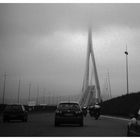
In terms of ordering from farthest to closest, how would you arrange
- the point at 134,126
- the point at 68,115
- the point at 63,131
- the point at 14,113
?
the point at 14,113 → the point at 68,115 → the point at 63,131 → the point at 134,126

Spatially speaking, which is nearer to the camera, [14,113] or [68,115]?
[68,115]

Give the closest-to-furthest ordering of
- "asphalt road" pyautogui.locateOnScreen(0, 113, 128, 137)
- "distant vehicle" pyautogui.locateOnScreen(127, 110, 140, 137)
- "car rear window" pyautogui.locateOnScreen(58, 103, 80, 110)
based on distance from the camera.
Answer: "distant vehicle" pyautogui.locateOnScreen(127, 110, 140, 137), "asphalt road" pyautogui.locateOnScreen(0, 113, 128, 137), "car rear window" pyautogui.locateOnScreen(58, 103, 80, 110)

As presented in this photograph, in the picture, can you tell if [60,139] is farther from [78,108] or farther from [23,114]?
[23,114]

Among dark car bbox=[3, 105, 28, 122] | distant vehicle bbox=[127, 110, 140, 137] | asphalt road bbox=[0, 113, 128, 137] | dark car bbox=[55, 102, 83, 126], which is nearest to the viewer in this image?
distant vehicle bbox=[127, 110, 140, 137]

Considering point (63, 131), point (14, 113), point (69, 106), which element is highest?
point (69, 106)

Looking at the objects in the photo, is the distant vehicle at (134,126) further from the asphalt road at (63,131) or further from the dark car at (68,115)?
the dark car at (68,115)

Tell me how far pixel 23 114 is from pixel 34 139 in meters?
16.7

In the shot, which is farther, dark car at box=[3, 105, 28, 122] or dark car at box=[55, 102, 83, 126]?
dark car at box=[3, 105, 28, 122]

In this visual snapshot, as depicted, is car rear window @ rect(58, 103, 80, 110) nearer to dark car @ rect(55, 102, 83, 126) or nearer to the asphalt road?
dark car @ rect(55, 102, 83, 126)

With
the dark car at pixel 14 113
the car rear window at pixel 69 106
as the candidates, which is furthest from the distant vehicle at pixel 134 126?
the dark car at pixel 14 113

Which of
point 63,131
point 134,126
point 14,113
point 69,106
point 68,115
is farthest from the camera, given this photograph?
point 14,113

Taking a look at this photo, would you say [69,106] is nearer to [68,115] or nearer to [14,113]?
[68,115]

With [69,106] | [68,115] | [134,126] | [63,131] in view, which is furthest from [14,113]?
[134,126]

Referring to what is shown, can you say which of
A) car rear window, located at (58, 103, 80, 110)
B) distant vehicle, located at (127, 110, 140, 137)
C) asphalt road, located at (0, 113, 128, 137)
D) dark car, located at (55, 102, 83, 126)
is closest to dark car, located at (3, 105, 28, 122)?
car rear window, located at (58, 103, 80, 110)
